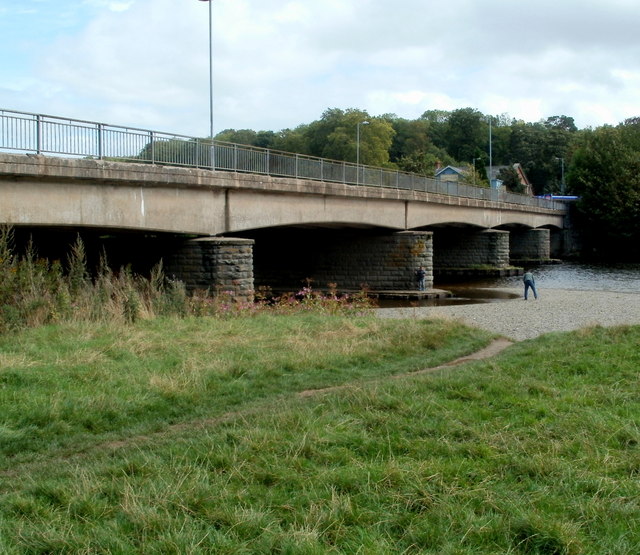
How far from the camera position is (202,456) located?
527cm

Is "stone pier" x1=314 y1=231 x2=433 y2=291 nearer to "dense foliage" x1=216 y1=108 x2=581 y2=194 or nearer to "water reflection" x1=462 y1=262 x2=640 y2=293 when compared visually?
"water reflection" x1=462 y1=262 x2=640 y2=293

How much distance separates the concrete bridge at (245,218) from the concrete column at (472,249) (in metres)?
0.09

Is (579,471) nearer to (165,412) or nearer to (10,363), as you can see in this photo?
(165,412)

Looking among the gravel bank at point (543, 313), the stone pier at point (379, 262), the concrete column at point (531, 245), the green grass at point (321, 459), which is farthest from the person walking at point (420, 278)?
the concrete column at point (531, 245)

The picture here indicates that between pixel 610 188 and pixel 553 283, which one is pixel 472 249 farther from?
pixel 610 188

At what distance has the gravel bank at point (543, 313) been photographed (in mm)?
18031

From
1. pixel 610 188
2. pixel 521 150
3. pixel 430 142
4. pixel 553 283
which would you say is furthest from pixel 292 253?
pixel 430 142

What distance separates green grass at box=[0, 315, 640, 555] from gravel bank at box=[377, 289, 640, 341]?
26.6 ft

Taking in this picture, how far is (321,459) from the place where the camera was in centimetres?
514

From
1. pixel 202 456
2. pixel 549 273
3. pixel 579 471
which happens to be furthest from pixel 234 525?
pixel 549 273

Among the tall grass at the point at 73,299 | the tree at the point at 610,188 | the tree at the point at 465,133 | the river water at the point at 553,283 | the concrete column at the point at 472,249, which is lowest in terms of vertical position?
the river water at the point at 553,283

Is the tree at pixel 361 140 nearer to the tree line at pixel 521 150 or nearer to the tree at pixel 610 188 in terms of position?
the tree line at pixel 521 150

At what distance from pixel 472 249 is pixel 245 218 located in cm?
2589

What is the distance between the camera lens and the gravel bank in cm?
1803
